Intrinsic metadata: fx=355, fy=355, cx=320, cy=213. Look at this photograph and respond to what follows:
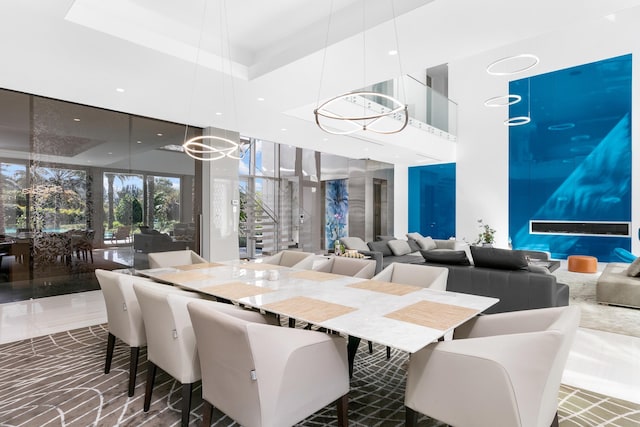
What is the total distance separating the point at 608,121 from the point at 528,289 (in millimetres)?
6851

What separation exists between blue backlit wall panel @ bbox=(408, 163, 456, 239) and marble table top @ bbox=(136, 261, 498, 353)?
868 centimetres

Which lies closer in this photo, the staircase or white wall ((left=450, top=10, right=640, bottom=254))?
white wall ((left=450, top=10, right=640, bottom=254))

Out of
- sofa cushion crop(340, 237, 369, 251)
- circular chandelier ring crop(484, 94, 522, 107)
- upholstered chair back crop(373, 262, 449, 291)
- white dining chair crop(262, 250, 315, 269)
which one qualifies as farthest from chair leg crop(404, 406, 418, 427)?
circular chandelier ring crop(484, 94, 522, 107)

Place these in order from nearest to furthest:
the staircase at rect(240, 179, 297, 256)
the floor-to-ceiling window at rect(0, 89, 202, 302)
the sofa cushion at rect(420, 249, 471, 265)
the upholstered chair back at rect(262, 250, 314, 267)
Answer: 1. the sofa cushion at rect(420, 249, 471, 265)
2. the upholstered chair back at rect(262, 250, 314, 267)
3. the floor-to-ceiling window at rect(0, 89, 202, 302)
4. the staircase at rect(240, 179, 297, 256)

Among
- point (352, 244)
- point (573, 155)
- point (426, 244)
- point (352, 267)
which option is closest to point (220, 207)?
point (352, 244)

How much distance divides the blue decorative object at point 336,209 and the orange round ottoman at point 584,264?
5.93 meters

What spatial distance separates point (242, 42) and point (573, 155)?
832 cm

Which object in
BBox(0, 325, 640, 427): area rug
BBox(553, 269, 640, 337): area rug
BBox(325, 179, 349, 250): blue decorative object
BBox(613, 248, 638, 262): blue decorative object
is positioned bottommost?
BBox(0, 325, 640, 427): area rug

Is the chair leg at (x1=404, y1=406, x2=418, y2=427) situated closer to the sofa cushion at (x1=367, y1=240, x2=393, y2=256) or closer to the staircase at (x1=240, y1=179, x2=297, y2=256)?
the sofa cushion at (x1=367, y1=240, x2=393, y2=256)

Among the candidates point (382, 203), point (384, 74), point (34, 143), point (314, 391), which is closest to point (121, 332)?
point (314, 391)

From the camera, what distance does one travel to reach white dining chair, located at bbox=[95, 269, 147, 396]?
2453mm

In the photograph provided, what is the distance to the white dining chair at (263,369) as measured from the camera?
1.56 m

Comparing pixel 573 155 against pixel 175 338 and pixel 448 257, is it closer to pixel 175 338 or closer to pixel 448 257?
pixel 448 257

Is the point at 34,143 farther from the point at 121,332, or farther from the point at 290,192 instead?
the point at 290,192
